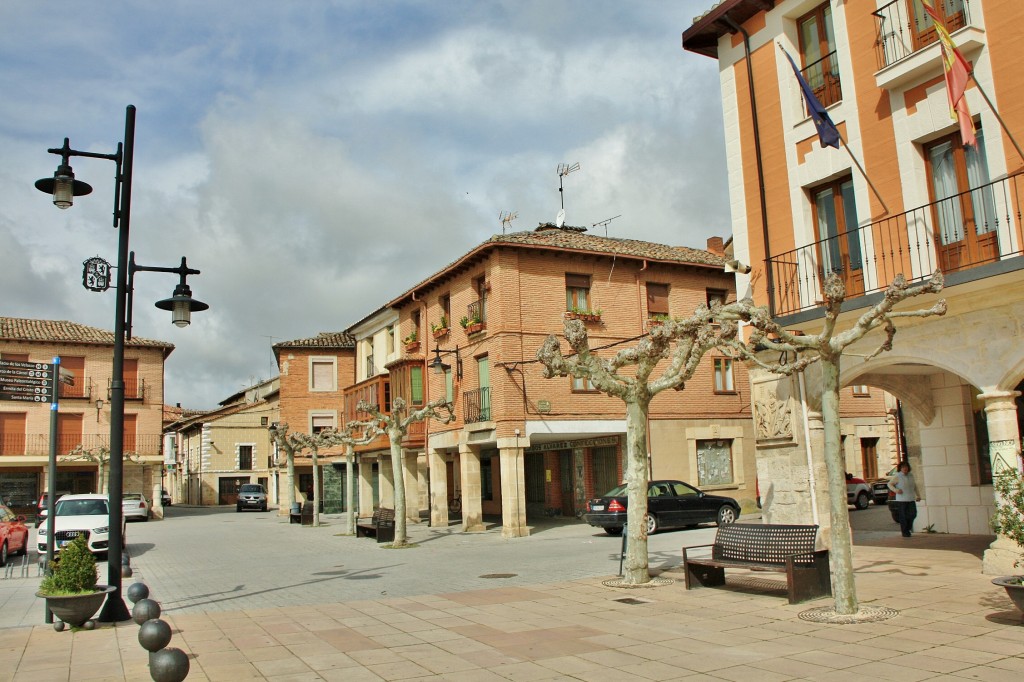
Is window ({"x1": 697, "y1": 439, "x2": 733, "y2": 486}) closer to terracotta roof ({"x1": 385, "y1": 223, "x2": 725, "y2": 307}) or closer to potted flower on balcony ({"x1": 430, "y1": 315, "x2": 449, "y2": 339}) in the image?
terracotta roof ({"x1": 385, "y1": 223, "x2": 725, "y2": 307})

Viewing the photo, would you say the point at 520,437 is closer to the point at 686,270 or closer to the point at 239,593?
the point at 686,270

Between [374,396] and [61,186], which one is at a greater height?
[61,186]

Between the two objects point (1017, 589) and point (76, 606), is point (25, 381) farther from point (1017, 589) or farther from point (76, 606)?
point (1017, 589)

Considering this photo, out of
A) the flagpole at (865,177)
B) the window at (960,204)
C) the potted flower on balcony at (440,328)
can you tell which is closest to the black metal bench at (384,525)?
the potted flower on balcony at (440,328)

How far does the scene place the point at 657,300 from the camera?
27.5m

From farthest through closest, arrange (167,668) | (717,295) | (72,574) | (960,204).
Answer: (717,295)
(960,204)
(72,574)
(167,668)

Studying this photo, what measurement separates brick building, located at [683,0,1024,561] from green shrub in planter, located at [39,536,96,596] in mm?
9815

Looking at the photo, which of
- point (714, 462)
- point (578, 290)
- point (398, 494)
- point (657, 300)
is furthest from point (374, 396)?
point (714, 462)

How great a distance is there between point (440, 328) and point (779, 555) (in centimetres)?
1929

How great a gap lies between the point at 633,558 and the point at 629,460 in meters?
1.41

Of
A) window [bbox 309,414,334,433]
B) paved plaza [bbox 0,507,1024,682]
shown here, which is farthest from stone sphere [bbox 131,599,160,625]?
window [bbox 309,414,334,433]

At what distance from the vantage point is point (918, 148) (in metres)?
11.5

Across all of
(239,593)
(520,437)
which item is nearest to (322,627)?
(239,593)

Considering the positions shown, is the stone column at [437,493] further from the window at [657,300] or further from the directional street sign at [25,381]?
the directional street sign at [25,381]
